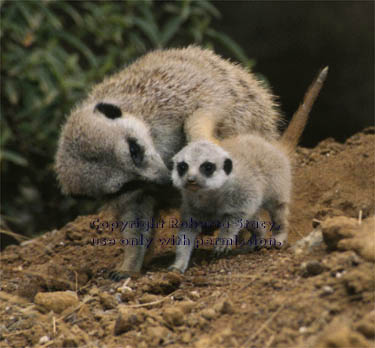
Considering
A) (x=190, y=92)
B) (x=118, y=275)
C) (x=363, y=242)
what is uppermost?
(x=190, y=92)

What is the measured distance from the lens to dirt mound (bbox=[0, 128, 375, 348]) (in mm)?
2229

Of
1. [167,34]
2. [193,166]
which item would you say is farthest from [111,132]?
[167,34]

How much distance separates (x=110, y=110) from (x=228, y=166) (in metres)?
0.75

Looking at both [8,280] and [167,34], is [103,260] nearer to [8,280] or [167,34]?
[8,280]

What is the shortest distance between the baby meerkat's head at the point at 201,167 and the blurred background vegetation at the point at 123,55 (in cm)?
299

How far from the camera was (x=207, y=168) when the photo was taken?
125 inches

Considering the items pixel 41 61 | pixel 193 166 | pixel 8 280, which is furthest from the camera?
pixel 41 61

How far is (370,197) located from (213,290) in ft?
4.58

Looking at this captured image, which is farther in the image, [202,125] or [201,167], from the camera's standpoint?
[202,125]

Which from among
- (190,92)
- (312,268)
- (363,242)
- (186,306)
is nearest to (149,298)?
(186,306)

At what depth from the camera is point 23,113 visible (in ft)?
20.1

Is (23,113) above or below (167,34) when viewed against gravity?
below

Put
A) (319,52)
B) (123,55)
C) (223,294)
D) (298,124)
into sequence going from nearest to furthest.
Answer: (223,294) → (298,124) → (123,55) → (319,52)

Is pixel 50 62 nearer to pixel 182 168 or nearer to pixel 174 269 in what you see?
pixel 182 168
